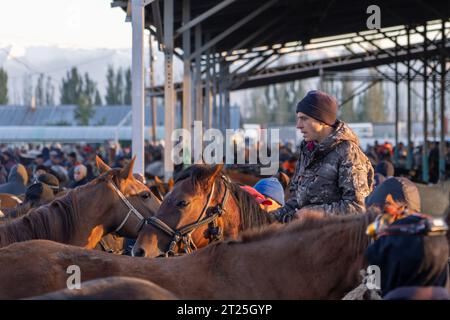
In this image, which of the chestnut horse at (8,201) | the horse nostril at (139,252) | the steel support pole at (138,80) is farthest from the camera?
the chestnut horse at (8,201)

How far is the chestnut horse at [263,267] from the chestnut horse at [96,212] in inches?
79.1

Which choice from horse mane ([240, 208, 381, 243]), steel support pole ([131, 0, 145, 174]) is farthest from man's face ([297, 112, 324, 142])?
steel support pole ([131, 0, 145, 174])

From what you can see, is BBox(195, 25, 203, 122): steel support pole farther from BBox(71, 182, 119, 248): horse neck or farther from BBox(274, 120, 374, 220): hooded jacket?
BBox(274, 120, 374, 220): hooded jacket

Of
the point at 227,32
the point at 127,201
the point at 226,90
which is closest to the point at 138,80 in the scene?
the point at 127,201

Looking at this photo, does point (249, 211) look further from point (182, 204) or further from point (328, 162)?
point (328, 162)

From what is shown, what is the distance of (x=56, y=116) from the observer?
3903 inches

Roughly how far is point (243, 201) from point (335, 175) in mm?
689

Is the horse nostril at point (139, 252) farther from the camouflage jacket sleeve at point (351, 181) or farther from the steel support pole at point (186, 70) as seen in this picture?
the steel support pole at point (186, 70)

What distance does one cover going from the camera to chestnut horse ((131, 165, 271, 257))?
5.87m

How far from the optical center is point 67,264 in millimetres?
4684

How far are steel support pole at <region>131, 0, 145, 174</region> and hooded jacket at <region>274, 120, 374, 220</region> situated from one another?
17.5 feet

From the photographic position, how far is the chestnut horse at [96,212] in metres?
6.66

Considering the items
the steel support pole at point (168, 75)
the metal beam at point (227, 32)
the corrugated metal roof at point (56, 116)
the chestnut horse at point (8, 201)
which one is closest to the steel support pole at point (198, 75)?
the metal beam at point (227, 32)
